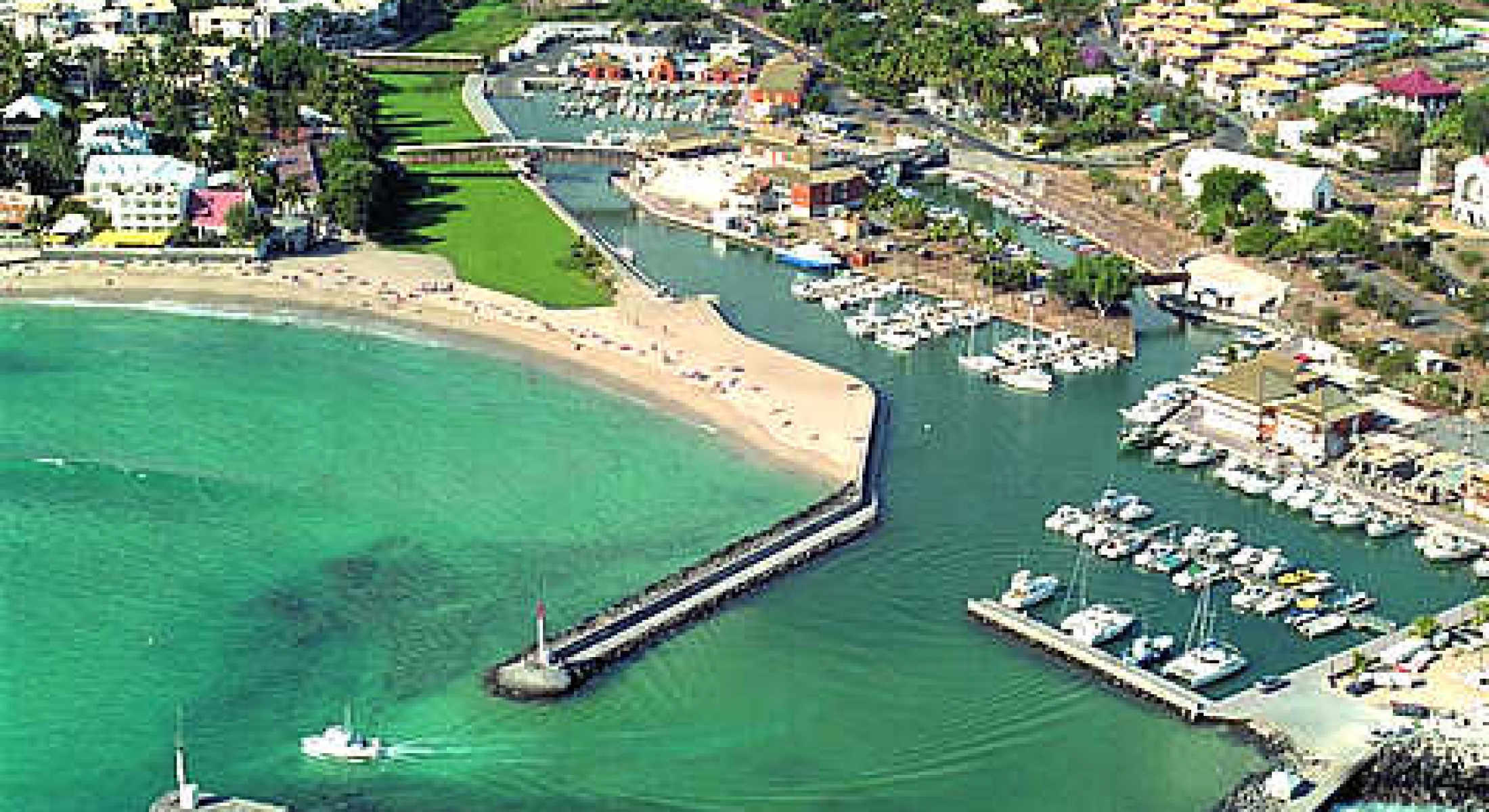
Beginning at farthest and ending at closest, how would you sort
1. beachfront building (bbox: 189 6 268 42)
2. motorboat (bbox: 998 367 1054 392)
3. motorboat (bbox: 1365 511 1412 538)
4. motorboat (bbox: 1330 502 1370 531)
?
beachfront building (bbox: 189 6 268 42), motorboat (bbox: 998 367 1054 392), motorboat (bbox: 1330 502 1370 531), motorboat (bbox: 1365 511 1412 538)

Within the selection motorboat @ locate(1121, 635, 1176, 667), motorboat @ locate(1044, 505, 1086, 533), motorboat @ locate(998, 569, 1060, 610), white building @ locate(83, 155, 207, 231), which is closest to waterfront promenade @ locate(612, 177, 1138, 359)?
motorboat @ locate(1044, 505, 1086, 533)

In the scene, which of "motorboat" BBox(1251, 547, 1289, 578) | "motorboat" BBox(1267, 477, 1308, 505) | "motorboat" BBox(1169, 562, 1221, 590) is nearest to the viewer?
"motorboat" BBox(1169, 562, 1221, 590)

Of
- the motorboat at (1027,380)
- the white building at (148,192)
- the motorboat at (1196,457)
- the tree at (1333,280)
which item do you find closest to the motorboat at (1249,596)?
the motorboat at (1196,457)

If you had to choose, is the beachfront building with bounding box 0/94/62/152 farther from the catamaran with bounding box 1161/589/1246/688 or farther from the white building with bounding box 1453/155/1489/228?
the catamaran with bounding box 1161/589/1246/688

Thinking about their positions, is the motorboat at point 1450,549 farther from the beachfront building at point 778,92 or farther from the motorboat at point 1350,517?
the beachfront building at point 778,92

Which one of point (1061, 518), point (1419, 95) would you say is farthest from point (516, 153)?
point (1061, 518)

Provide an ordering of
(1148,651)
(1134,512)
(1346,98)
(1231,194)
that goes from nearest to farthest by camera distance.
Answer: (1148,651), (1134,512), (1231,194), (1346,98)

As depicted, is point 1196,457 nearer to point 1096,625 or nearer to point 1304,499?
point 1304,499
